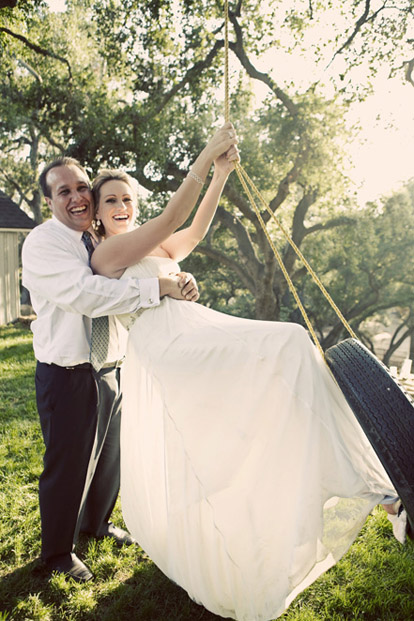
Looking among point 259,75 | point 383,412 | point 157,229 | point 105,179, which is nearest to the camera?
point 383,412

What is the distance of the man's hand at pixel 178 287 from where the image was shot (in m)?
2.49

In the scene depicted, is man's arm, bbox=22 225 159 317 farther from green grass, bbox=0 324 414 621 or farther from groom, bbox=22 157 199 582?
green grass, bbox=0 324 414 621

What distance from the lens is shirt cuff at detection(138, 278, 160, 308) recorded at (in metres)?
2.43

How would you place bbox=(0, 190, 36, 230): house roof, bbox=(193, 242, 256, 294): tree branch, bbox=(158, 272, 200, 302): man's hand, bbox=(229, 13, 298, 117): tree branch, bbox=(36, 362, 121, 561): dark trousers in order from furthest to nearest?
1. bbox=(193, 242, 256, 294): tree branch
2. bbox=(0, 190, 36, 230): house roof
3. bbox=(229, 13, 298, 117): tree branch
4. bbox=(36, 362, 121, 561): dark trousers
5. bbox=(158, 272, 200, 302): man's hand

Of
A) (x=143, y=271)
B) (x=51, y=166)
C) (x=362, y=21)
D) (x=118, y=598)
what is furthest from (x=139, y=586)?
(x=362, y=21)

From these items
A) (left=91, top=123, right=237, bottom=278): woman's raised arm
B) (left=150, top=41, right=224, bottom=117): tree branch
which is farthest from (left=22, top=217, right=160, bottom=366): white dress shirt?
(left=150, top=41, right=224, bottom=117): tree branch

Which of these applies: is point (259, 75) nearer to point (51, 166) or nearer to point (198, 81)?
point (198, 81)

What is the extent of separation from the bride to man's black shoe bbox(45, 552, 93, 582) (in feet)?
1.73

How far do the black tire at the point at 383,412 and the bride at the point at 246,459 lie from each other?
10cm

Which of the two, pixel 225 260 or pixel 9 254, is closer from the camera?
pixel 9 254

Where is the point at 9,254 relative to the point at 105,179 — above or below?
above

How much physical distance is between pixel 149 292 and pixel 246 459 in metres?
0.96

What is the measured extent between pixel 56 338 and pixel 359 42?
11.8 m

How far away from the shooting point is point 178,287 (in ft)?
8.29
